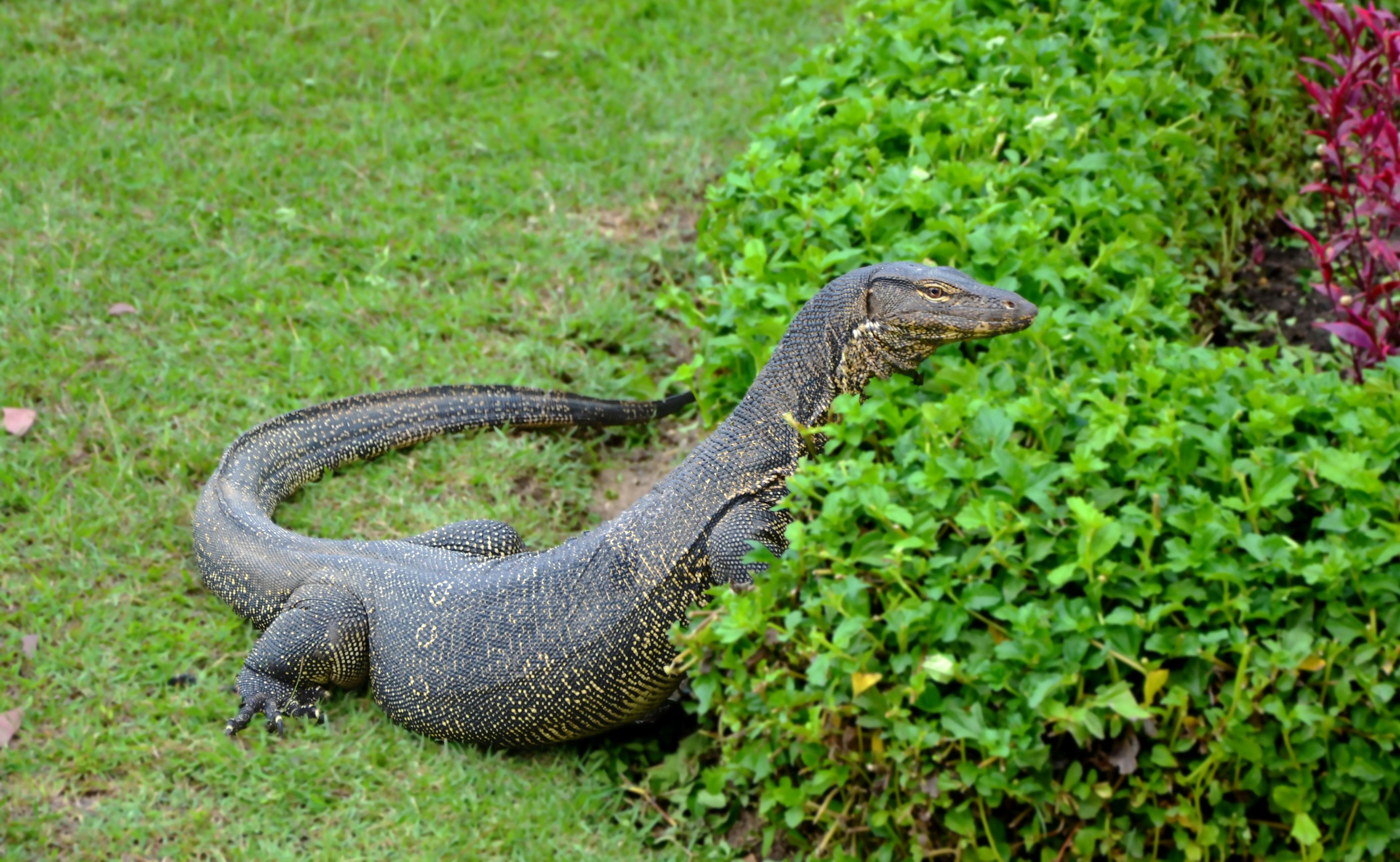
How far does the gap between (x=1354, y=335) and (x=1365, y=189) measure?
623mm

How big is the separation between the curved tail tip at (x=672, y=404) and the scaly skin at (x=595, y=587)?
121cm

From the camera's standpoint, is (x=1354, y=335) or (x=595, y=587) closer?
(x=595, y=587)

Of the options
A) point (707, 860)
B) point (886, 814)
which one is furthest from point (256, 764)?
point (886, 814)

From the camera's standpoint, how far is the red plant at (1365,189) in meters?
4.41

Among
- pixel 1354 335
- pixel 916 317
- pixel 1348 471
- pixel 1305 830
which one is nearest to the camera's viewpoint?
pixel 1305 830

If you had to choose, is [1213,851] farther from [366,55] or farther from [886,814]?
[366,55]

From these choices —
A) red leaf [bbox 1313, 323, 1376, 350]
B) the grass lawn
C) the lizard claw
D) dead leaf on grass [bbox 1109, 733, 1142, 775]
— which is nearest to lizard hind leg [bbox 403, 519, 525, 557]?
the grass lawn

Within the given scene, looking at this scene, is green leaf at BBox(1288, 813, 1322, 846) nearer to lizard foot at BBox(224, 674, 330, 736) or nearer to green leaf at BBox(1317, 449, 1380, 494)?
green leaf at BBox(1317, 449, 1380, 494)

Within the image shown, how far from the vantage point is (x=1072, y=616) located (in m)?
3.04

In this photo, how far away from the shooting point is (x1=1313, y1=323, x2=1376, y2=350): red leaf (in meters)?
4.38

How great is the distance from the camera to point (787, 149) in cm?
550

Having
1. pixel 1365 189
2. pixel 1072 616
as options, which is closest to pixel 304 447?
pixel 1072 616

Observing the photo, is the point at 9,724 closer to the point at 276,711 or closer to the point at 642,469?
the point at 276,711

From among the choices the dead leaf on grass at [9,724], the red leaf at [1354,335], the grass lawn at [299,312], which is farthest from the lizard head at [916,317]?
the dead leaf on grass at [9,724]
